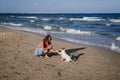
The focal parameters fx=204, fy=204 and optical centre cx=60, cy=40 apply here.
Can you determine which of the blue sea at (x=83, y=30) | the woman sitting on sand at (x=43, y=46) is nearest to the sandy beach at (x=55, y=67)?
the woman sitting on sand at (x=43, y=46)

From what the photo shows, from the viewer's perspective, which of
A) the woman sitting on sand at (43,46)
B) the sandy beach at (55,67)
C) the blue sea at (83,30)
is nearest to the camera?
the sandy beach at (55,67)

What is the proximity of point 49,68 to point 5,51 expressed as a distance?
363 cm

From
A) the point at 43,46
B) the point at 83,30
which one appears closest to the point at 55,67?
the point at 43,46

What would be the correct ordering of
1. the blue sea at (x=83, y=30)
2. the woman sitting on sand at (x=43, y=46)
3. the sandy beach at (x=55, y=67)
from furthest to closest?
1. the blue sea at (x=83, y=30)
2. the woman sitting on sand at (x=43, y=46)
3. the sandy beach at (x=55, y=67)

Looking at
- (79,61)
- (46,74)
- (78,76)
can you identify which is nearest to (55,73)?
(46,74)

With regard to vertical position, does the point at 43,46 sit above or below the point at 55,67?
above

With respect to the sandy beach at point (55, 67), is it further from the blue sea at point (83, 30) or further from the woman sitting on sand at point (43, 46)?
the blue sea at point (83, 30)

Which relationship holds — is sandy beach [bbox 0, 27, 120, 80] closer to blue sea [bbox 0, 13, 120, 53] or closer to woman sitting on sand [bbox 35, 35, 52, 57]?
woman sitting on sand [bbox 35, 35, 52, 57]

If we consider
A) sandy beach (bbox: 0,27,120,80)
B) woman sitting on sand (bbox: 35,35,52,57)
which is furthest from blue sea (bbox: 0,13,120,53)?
woman sitting on sand (bbox: 35,35,52,57)

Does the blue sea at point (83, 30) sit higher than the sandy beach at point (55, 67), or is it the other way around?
the sandy beach at point (55, 67)

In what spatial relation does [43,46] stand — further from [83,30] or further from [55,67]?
[83,30]

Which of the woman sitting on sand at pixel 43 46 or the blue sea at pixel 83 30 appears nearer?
the woman sitting on sand at pixel 43 46

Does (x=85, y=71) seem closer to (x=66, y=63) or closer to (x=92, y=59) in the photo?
(x=66, y=63)

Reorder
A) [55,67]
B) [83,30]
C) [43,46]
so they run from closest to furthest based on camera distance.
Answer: [55,67]
[43,46]
[83,30]
